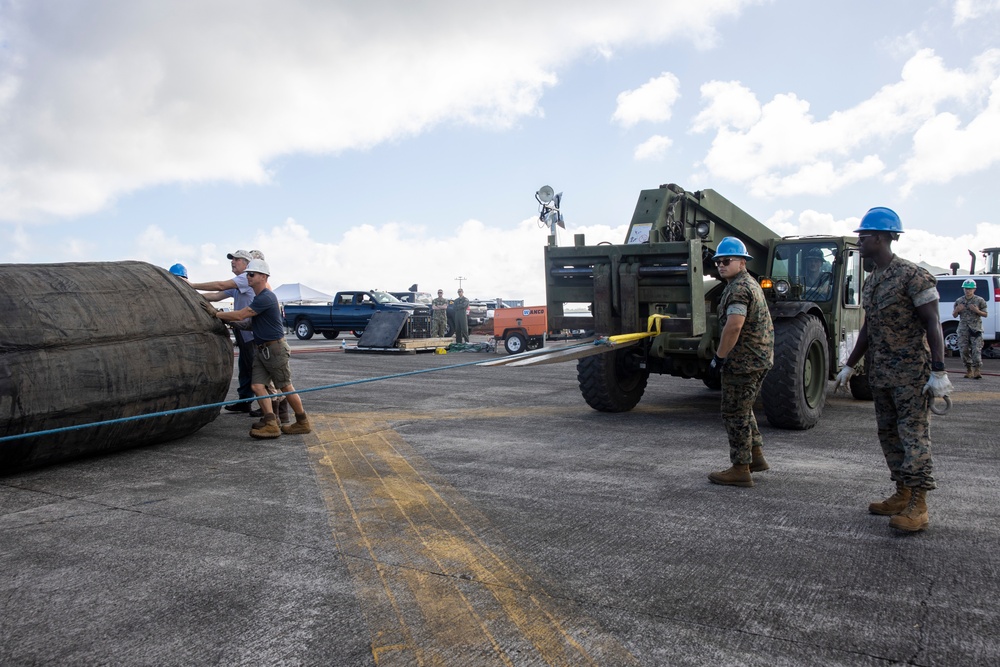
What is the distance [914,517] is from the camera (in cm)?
423

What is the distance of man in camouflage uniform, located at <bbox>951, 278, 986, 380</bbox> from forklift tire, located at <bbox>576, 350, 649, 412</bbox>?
7308mm

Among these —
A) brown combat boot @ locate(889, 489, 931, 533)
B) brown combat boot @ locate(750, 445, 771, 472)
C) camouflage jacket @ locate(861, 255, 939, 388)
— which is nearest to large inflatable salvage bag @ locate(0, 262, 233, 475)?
brown combat boot @ locate(750, 445, 771, 472)

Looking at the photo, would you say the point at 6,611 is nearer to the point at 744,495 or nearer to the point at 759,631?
the point at 759,631

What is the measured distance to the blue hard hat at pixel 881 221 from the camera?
4.54m

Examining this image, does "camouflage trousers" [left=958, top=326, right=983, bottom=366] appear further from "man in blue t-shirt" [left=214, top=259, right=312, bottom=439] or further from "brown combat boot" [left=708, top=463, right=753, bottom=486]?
"man in blue t-shirt" [left=214, top=259, right=312, bottom=439]

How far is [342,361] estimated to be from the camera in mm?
17203

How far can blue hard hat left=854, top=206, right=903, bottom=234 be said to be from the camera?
4.54 meters

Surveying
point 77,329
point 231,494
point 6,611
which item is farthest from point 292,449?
point 6,611

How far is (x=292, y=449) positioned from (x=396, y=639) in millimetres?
4105

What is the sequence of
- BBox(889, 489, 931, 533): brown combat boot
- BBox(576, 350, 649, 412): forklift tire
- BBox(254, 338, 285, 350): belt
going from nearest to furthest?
BBox(889, 489, 931, 533): brown combat boot, BBox(254, 338, 285, 350): belt, BBox(576, 350, 649, 412): forklift tire

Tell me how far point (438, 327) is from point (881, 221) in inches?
763

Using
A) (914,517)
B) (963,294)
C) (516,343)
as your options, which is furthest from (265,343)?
(963,294)

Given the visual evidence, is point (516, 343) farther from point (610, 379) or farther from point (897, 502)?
point (897, 502)

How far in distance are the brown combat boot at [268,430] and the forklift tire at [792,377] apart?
16.3ft
